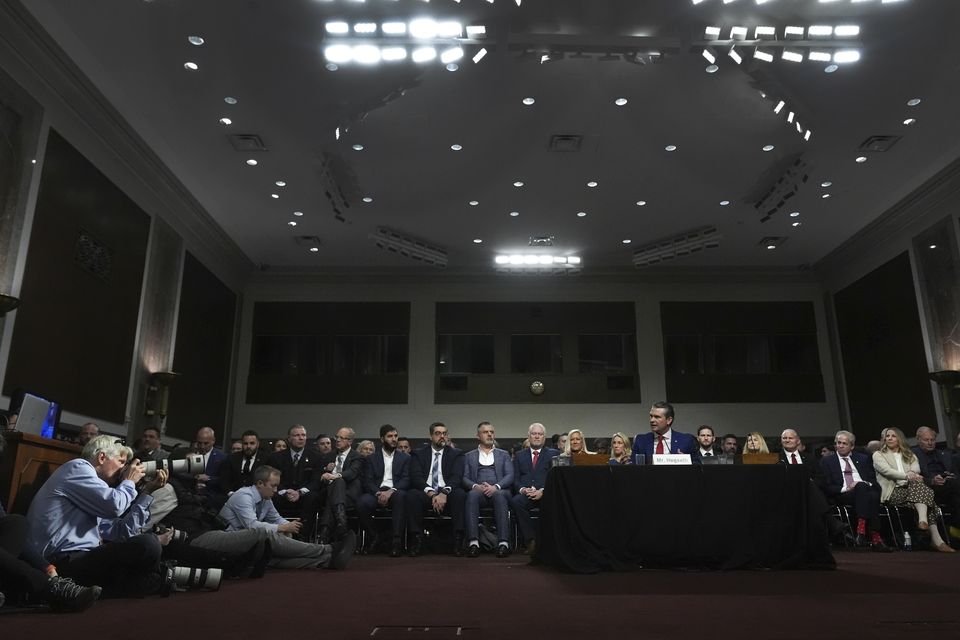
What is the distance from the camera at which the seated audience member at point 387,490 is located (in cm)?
664

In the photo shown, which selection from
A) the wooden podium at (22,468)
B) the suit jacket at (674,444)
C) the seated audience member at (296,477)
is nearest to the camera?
the wooden podium at (22,468)

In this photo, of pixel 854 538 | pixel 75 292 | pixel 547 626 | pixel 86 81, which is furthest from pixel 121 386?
pixel 854 538

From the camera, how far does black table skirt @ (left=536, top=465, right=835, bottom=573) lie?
442 centimetres

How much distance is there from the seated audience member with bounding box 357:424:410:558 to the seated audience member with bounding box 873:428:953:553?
4962 mm

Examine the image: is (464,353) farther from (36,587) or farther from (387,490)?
(36,587)

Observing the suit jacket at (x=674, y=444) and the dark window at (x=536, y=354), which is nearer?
the suit jacket at (x=674, y=444)

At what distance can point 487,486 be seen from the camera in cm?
665

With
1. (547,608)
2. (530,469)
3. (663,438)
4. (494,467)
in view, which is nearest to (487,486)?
(494,467)

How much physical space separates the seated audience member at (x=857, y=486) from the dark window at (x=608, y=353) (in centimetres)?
570

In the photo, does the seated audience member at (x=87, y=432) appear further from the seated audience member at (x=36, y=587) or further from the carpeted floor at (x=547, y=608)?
the seated audience member at (x=36, y=587)

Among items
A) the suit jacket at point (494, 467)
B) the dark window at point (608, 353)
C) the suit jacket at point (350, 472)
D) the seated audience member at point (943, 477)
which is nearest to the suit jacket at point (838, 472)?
the seated audience member at point (943, 477)

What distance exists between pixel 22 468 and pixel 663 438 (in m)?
4.40

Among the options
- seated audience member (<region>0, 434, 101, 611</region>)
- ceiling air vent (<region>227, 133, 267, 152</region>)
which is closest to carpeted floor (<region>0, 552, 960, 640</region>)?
seated audience member (<region>0, 434, 101, 611</region>)

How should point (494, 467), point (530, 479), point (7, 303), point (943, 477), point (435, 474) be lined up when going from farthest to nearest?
point (435, 474)
point (943, 477)
point (494, 467)
point (530, 479)
point (7, 303)
